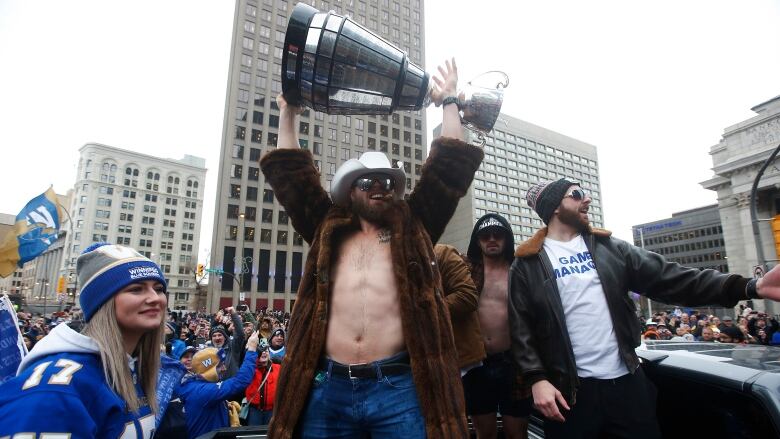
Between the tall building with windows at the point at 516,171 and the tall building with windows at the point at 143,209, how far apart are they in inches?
2443

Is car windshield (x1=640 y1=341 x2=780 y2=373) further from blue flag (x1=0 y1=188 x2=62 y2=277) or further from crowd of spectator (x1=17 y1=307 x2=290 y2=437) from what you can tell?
blue flag (x1=0 y1=188 x2=62 y2=277)

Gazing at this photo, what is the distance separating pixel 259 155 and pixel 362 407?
192 feet

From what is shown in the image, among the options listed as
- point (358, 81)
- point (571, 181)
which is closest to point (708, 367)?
point (571, 181)

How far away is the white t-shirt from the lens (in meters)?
2.49

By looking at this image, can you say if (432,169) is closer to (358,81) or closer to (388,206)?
(388,206)

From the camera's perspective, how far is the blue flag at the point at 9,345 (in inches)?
122

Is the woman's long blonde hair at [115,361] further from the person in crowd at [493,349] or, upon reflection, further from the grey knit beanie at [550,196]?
the grey knit beanie at [550,196]

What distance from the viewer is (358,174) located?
2.57 meters

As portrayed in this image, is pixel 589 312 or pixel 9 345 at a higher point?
pixel 589 312

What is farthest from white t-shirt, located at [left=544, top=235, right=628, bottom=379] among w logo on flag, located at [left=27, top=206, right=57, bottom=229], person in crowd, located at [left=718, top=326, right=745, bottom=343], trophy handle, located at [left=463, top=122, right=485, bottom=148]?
w logo on flag, located at [left=27, top=206, right=57, bottom=229]

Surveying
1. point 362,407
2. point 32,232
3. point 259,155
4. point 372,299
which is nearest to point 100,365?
point 362,407

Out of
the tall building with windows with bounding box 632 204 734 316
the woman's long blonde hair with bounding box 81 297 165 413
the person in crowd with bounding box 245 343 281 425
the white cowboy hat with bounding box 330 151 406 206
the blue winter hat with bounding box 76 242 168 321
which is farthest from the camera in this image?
the tall building with windows with bounding box 632 204 734 316

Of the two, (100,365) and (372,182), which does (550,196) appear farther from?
(100,365)

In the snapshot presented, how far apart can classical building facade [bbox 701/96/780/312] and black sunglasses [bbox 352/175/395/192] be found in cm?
4174
